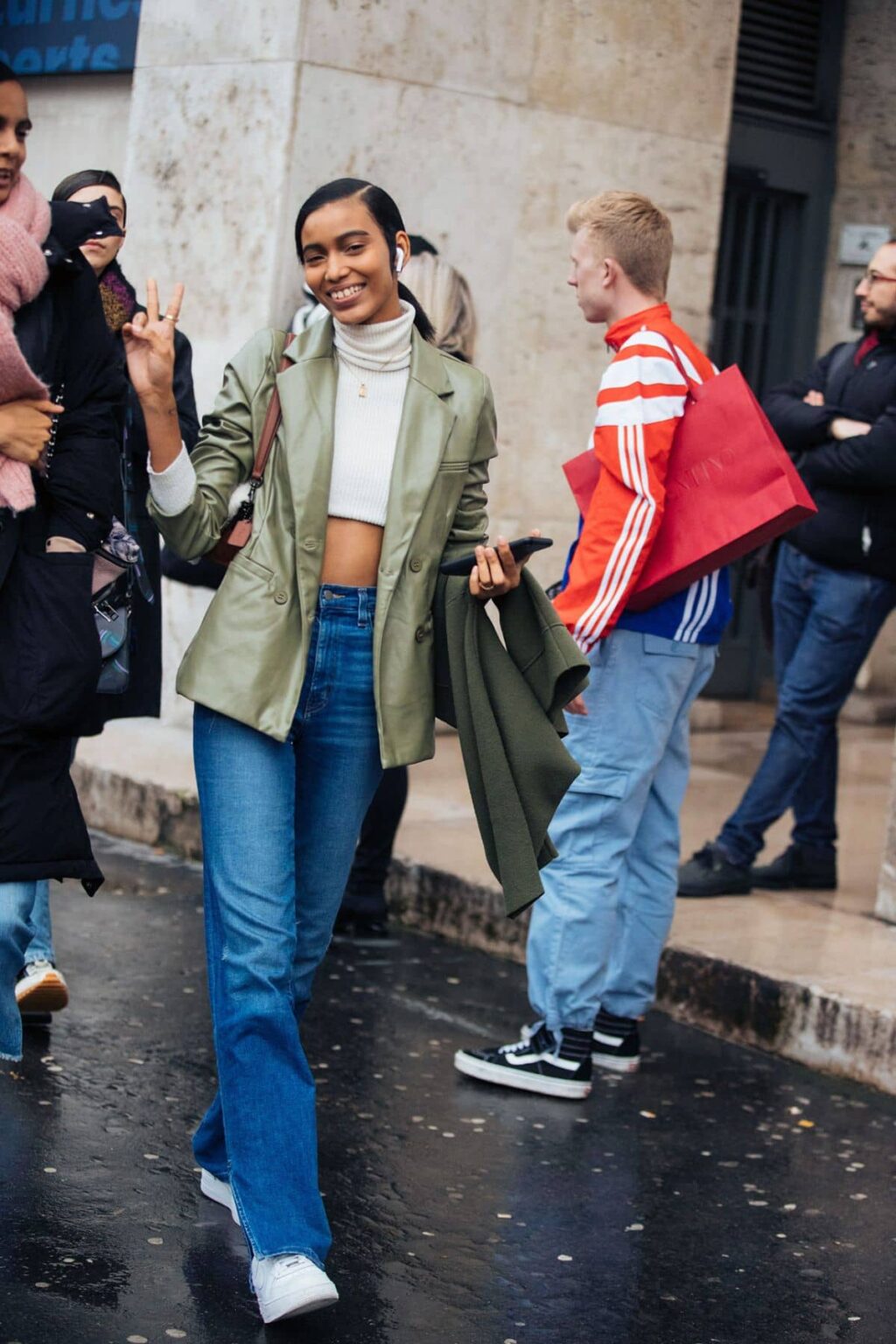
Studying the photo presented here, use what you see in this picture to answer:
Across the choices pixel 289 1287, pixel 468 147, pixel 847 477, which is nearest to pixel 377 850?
pixel 847 477

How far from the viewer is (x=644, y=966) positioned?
543 cm

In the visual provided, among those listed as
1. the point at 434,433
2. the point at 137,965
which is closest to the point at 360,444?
the point at 434,433

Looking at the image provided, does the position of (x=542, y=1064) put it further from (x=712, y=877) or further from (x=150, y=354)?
(x=150, y=354)

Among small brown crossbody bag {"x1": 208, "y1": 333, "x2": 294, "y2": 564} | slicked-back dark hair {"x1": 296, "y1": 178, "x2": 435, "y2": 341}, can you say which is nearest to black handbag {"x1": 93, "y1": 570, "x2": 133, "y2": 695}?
small brown crossbody bag {"x1": 208, "y1": 333, "x2": 294, "y2": 564}

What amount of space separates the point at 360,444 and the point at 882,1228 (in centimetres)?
199

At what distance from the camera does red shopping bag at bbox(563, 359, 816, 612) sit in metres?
4.84

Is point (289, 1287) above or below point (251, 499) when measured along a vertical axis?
below

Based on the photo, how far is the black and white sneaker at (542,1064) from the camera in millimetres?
5117

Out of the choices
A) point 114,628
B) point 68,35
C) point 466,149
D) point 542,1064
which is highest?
point 68,35

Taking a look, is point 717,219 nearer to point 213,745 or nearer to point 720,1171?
point 720,1171

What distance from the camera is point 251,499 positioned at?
12.7 ft

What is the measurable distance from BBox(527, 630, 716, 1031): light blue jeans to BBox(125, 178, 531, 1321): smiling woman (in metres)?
1.20

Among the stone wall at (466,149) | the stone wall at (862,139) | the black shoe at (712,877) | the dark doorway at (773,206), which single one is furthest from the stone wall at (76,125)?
the black shoe at (712,877)

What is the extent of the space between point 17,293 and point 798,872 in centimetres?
394
